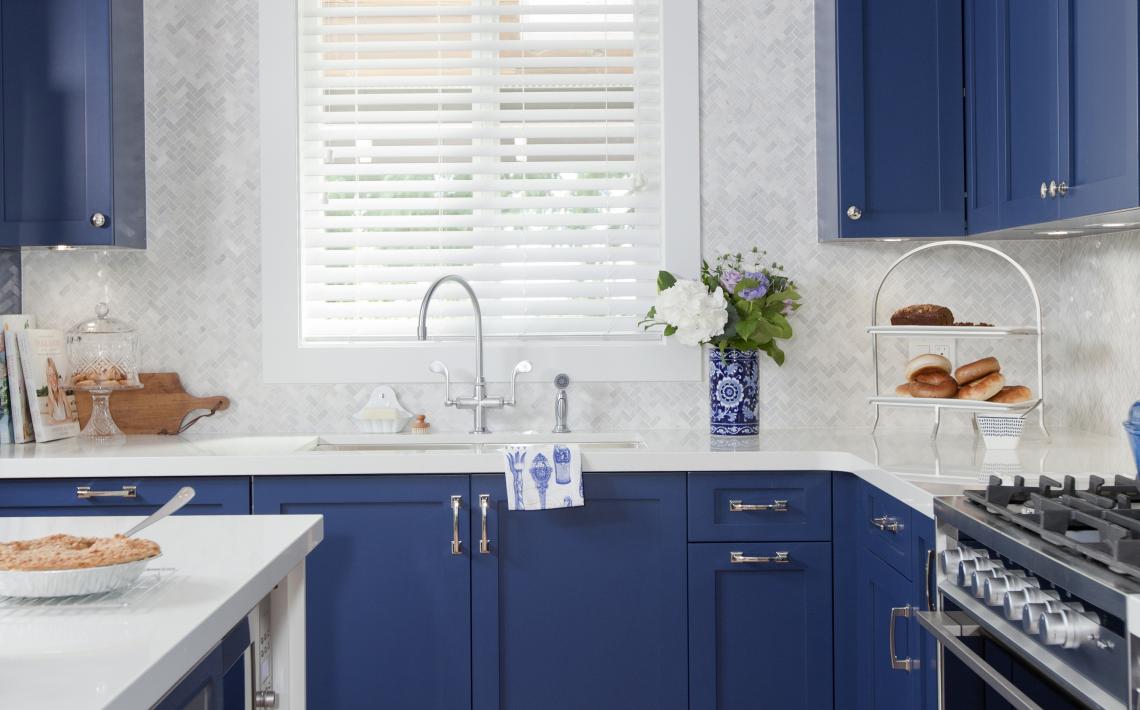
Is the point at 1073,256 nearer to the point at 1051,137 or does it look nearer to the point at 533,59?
the point at 1051,137

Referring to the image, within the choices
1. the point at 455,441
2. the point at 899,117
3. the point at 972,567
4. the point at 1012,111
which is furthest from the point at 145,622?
the point at 899,117

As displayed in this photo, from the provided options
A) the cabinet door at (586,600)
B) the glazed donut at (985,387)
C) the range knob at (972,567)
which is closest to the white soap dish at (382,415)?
the cabinet door at (586,600)

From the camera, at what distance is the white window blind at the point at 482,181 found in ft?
10.4

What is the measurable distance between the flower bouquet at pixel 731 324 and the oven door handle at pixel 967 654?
1231 mm

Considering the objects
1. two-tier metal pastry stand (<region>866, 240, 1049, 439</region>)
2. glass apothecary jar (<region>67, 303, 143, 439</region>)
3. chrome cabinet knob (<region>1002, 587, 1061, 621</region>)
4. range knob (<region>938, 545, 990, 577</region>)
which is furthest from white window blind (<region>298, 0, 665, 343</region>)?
chrome cabinet knob (<region>1002, 587, 1061, 621</region>)

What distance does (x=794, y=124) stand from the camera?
10.4 feet

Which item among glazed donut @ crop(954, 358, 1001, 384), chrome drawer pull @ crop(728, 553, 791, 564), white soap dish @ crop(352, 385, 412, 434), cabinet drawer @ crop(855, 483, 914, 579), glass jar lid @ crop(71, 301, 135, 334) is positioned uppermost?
glass jar lid @ crop(71, 301, 135, 334)

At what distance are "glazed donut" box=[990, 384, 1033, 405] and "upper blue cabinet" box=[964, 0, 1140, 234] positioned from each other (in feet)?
1.32

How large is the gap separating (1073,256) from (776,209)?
88 centimetres

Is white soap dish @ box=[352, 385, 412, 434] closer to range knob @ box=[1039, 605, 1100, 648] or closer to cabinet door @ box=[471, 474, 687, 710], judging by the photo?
cabinet door @ box=[471, 474, 687, 710]

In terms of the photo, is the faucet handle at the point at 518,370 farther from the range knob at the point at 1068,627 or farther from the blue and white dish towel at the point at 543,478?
the range knob at the point at 1068,627

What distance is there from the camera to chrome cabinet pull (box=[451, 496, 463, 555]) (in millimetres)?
2564

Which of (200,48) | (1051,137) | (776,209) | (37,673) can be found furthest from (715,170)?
(37,673)

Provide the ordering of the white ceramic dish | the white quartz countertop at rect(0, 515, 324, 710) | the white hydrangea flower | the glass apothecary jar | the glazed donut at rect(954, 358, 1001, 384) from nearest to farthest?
the white quartz countertop at rect(0, 515, 324, 710) < the white ceramic dish < the glazed donut at rect(954, 358, 1001, 384) < the white hydrangea flower < the glass apothecary jar
